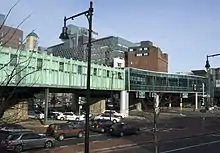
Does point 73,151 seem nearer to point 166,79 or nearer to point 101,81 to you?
point 101,81

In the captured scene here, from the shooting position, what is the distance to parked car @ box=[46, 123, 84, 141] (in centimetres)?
3253

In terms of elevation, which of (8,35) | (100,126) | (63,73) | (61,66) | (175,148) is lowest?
(175,148)

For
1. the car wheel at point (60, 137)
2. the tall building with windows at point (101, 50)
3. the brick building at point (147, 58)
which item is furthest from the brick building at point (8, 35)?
the brick building at point (147, 58)

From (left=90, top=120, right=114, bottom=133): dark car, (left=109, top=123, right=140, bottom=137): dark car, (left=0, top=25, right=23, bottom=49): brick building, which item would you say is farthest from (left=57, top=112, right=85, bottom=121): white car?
(left=0, top=25, right=23, bottom=49): brick building

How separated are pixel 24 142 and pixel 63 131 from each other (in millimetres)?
7753

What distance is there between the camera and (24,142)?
2562 centimetres

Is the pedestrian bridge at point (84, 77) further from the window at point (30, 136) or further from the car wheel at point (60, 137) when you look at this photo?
the car wheel at point (60, 137)

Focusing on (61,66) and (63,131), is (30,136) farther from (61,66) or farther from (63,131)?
(61,66)

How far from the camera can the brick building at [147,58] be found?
478 feet

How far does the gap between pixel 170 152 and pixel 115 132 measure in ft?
38.5

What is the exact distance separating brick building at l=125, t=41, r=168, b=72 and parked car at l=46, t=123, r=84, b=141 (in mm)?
111426

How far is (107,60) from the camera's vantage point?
15738 cm

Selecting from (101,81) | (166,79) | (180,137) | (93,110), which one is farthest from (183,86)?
(180,137)

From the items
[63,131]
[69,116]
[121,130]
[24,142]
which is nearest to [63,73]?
[69,116]
